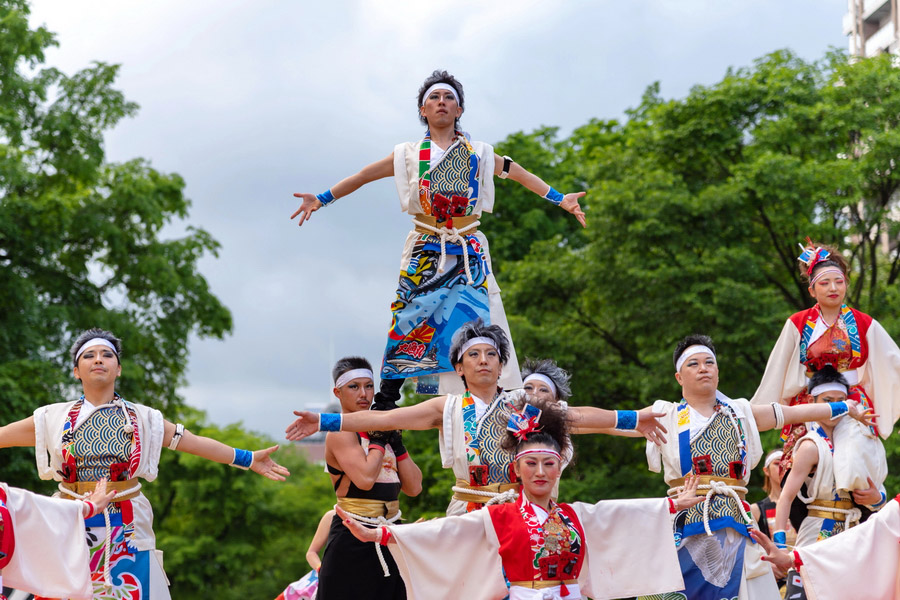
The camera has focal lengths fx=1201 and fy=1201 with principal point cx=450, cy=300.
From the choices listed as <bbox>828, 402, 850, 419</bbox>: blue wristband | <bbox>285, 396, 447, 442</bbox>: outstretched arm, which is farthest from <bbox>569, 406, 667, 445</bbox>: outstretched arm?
<bbox>828, 402, 850, 419</bbox>: blue wristband

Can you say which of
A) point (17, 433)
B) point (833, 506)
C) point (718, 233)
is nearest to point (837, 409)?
point (833, 506)

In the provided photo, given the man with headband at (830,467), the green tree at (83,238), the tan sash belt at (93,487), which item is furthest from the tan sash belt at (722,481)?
the green tree at (83,238)

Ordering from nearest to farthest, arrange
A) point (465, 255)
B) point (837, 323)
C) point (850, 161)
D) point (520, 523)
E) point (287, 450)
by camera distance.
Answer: point (520, 523)
point (465, 255)
point (837, 323)
point (850, 161)
point (287, 450)

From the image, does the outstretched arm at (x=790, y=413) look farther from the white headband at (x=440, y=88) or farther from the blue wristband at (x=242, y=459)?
the blue wristband at (x=242, y=459)

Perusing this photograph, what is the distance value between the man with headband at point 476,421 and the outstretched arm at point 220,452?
50 cm

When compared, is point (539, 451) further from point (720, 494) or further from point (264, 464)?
point (264, 464)

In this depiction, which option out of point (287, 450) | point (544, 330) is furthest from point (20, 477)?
point (287, 450)

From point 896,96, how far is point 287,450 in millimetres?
25872

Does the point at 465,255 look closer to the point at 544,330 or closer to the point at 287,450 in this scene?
the point at 544,330

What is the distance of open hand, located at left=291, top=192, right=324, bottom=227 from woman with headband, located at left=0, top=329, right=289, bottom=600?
1629mm

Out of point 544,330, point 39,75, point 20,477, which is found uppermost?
point 39,75

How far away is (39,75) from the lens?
21.3 m

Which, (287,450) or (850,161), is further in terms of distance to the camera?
(287,450)

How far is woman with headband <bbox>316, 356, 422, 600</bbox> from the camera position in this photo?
751cm
